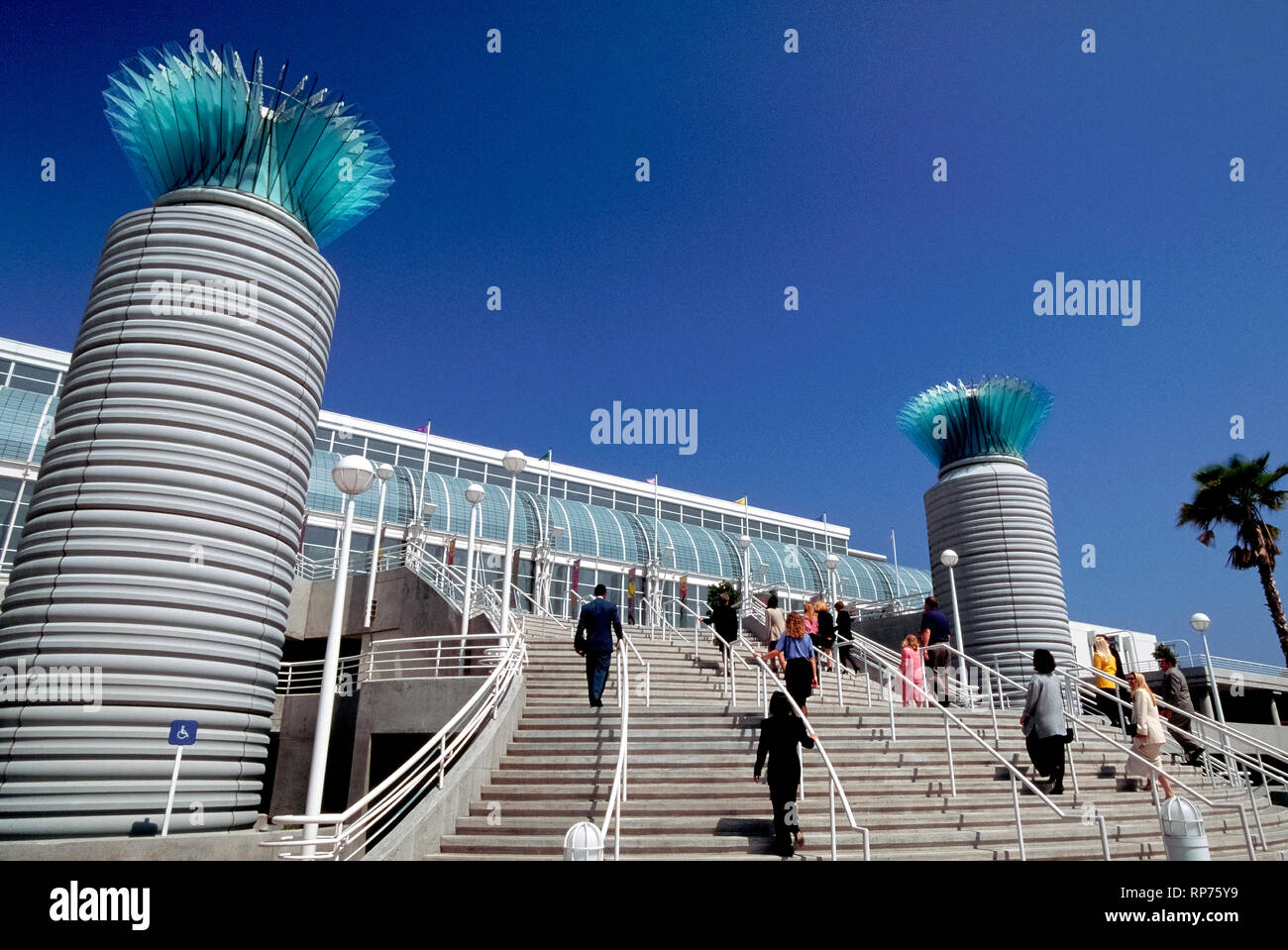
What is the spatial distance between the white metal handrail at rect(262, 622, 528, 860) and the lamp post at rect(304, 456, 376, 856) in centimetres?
18

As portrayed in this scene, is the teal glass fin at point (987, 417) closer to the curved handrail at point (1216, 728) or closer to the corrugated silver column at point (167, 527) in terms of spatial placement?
the curved handrail at point (1216, 728)

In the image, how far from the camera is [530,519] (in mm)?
32188

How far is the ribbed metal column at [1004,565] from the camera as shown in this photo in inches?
641

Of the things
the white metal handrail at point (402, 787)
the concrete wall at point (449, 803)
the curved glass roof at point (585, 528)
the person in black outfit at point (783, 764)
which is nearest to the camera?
the white metal handrail at point (402, 787)

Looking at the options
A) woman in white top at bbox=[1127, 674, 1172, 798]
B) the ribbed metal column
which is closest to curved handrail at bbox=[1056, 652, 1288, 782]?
woman in white top at bbox=[1127, 674, 1172, 798]

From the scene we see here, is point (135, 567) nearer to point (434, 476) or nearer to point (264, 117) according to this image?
point (264, 117)

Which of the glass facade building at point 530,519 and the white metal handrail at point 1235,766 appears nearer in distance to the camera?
the white metal handrail at point 1235,766

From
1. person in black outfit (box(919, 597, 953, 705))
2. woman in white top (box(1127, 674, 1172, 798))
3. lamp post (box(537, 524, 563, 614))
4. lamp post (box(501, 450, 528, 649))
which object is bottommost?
woman in white top (box(1127, 674, 1172, 798))

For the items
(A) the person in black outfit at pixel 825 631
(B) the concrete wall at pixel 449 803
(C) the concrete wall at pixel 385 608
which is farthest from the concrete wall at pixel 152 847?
(A) the person in black outfit at pixel 825 631

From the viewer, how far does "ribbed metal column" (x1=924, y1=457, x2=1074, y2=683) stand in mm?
16281

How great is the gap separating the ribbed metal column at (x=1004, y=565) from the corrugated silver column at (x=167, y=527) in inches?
536

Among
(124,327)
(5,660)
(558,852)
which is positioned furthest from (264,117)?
(558,852)

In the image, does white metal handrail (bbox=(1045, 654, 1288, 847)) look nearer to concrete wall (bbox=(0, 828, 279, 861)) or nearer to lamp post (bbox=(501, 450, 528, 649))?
lamp post (bbox=(501, 450, 528, 649))
